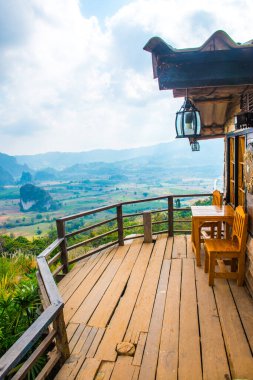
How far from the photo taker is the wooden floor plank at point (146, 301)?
2635 mm

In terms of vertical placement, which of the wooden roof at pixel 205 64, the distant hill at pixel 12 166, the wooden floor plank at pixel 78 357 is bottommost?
the wooden floor plank at pixel 78 357

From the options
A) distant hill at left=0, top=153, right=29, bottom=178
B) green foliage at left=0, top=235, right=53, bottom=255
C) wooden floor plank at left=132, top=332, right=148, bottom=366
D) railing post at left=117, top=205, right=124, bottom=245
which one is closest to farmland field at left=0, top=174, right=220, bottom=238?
green foliage at left=0, top=235, right=53, bottom=255

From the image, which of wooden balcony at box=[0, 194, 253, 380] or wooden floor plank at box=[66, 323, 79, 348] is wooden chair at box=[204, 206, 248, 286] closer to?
wooden balcony at box=[0, 194, 253, 380]

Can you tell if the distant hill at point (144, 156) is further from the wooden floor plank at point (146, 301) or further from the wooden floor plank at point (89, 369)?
the wooden floor plank at point (89, 369)

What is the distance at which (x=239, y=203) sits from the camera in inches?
165

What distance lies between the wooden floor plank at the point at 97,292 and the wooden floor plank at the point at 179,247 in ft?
3.20

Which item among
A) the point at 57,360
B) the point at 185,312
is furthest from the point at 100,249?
the point at 57,360

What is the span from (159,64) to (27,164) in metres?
197

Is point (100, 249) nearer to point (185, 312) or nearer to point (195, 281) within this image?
point (195, 281)

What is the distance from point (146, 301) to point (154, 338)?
689mm

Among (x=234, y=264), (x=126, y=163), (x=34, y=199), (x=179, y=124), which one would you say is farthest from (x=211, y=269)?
(x=126, y=163)

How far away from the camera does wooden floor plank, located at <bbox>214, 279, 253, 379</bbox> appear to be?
81.9 inches

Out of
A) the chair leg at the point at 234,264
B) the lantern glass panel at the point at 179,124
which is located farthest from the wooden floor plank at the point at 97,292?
the lantern glass panel at the point at 179,124

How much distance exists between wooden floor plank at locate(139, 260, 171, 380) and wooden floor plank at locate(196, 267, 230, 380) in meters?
0.43
